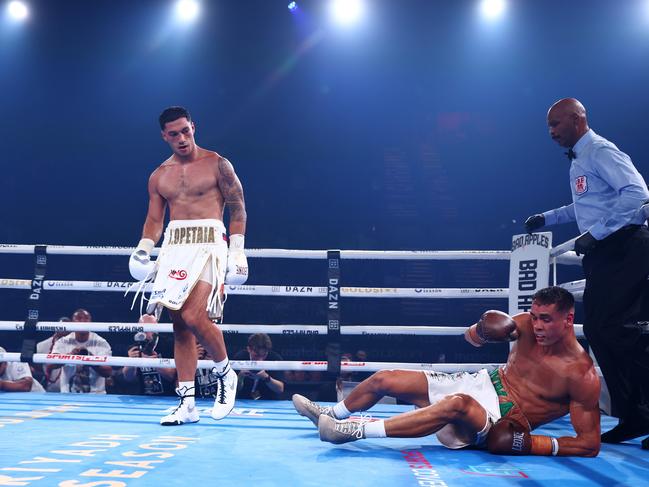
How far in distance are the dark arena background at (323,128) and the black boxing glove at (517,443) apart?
215 inches

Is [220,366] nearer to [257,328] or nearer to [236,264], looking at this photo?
[236,264]

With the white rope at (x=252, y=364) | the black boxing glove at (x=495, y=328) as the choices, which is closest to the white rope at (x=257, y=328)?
the white rope at (x=252, y=364)

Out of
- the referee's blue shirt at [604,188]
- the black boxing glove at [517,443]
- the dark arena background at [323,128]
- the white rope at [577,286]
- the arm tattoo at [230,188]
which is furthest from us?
the dark arena background at [323,128]

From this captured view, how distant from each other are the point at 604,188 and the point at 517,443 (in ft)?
4.29

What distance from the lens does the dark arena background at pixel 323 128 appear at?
26.0 ft

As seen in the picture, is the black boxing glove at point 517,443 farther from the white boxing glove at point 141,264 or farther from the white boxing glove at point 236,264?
the white boxing glove at point 141,264

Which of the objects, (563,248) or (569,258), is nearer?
(563,248)

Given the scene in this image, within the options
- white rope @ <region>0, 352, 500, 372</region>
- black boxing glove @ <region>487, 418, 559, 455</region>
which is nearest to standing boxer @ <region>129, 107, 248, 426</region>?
white rope @ <region>0, 352, 500, 372</region>

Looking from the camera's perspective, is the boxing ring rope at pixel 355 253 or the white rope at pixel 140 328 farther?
the boxing ring rope at pixel 355 253

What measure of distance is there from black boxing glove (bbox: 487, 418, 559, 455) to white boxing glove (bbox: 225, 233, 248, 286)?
4.87ft

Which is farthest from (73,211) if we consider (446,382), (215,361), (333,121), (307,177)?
(446,382)

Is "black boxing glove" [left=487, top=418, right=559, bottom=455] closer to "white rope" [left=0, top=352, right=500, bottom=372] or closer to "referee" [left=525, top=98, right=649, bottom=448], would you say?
"referee" [left=525, top=98, right=649, bottom=448]

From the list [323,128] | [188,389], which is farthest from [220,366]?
[323,128]

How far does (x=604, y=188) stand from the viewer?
2.78 metres
